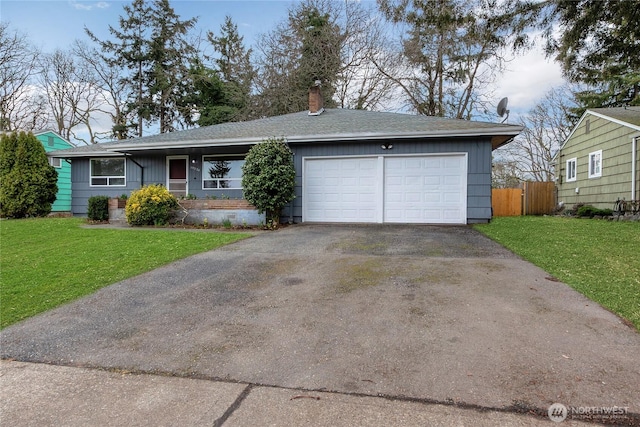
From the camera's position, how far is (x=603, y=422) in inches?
77.8

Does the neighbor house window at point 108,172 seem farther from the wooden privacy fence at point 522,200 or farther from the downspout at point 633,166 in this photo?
the downspout at point 633,166

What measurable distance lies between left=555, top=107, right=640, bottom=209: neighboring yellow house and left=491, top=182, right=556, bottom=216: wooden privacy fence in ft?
4.12

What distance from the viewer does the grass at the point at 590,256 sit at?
3.90m

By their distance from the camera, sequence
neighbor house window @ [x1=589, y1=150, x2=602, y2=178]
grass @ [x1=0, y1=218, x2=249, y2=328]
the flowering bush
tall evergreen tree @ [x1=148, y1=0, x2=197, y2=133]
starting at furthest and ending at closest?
tall evergreen tree @ [x1=148, y1=0, x2=197, y2=133] < neighbor house window @ [x1=589, y1=150, x2=602, y2=178] < the flowering bush < grass @ [x1=0, y1=218, x2=249, y2=328]

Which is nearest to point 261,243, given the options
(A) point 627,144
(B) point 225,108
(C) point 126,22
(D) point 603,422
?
(D) point 603,422

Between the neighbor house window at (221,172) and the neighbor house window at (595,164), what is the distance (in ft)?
44.8

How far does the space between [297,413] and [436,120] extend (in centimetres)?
1056

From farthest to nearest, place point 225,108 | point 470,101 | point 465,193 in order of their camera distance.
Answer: point 225,108 → point 470,101 → point 465,193

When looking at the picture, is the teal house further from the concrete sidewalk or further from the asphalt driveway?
the concrete sidewalk

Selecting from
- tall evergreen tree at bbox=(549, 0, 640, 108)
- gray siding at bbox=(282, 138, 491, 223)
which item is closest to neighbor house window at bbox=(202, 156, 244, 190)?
gray siding at bbox=(282, 138, 491, 223)

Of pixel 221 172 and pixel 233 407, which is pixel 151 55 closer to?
pixel 221 172

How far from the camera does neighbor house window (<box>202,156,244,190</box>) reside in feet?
40.6

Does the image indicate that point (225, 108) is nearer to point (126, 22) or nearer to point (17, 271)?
point (126, 22)

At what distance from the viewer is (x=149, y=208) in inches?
412
